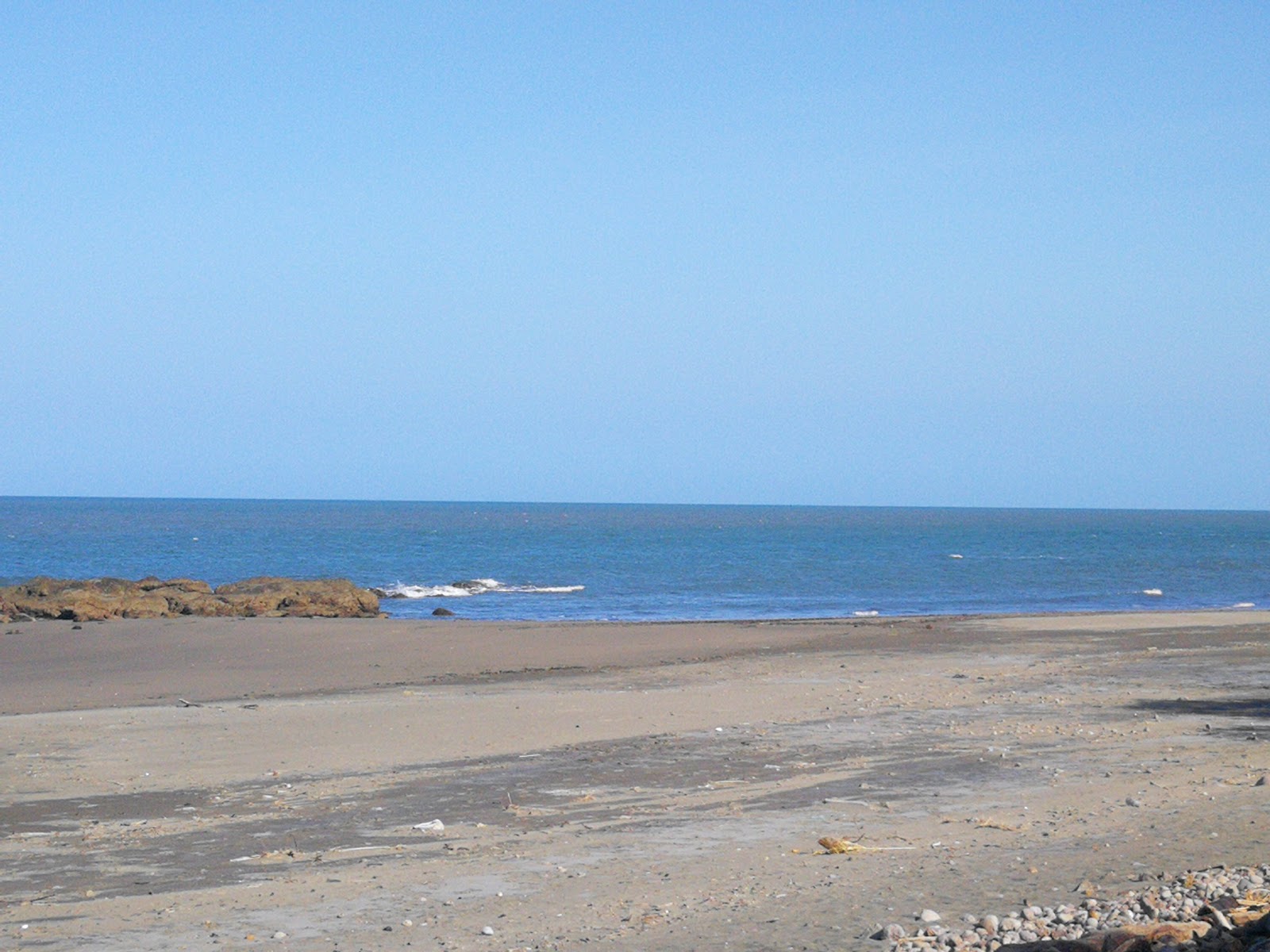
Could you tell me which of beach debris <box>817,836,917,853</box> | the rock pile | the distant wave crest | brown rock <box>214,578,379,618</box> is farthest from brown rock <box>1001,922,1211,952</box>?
the distant wave crest

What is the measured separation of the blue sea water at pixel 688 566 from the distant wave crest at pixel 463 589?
16 centimetres

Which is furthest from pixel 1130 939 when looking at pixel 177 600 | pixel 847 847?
pixel 177 600

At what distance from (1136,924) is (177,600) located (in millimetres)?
34550

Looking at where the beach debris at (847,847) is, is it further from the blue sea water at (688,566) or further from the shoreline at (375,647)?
the blue sea water at (688,566)

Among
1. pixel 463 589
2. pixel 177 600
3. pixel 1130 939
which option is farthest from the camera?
pixel 463 589

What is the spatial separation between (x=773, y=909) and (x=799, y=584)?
4783cm

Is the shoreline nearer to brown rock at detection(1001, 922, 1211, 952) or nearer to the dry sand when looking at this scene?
the dry sand

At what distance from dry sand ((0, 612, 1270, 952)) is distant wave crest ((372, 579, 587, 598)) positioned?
27418 millimetres

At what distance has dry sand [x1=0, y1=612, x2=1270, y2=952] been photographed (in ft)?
24.4

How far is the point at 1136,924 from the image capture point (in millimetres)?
6305

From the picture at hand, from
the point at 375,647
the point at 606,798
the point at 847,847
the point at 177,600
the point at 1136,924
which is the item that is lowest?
the point at 177,600

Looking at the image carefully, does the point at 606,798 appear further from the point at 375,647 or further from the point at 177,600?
the point at 177,600

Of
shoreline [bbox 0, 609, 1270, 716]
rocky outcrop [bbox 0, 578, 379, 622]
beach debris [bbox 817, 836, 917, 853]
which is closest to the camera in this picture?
beach debris [bbox 817, 836, 917, 853]

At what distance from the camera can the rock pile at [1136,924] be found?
18.9ft
